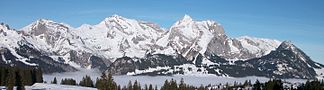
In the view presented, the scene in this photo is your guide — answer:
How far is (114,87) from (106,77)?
2.91 meters

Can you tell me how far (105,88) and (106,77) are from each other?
2.42m

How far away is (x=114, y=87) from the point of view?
135250mm

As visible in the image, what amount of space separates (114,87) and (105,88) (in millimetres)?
2007

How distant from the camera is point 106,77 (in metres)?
134

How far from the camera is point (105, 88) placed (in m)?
135
